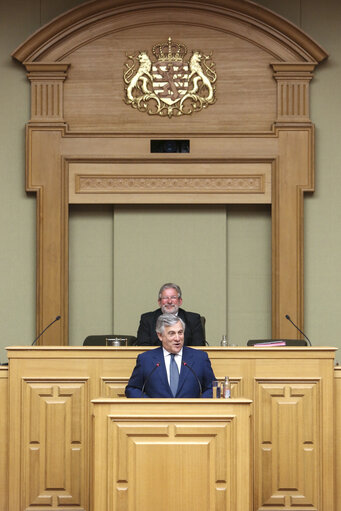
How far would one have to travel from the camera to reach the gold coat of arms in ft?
31.0

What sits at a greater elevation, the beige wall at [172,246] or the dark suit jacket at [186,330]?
the beige wall at [172,246]

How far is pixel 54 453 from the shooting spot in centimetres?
627

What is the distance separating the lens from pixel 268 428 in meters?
6.27

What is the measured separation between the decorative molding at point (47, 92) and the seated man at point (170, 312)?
9.48ft

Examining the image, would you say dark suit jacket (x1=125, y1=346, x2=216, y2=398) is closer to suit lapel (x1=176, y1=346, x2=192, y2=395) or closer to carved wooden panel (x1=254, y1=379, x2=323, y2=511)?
suit lapel (x1=176, y1=346, x2=192, y2=395)

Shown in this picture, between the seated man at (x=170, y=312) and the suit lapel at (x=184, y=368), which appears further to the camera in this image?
the seated man at (x=170, y=312)

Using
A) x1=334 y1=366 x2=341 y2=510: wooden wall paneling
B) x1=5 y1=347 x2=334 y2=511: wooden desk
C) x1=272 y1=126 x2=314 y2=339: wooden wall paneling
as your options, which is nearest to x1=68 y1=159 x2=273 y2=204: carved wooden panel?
x1=272 y1=126 x2=314 y2=339: wooden wall paneling

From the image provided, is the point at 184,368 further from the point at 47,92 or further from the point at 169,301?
the point at 47,92

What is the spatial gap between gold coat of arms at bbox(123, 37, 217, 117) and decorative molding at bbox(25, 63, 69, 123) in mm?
665

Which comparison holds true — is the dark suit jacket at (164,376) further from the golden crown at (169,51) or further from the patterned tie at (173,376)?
the golden crown at (169,51)

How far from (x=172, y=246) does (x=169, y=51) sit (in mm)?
2004

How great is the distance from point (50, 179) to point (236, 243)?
2.03m

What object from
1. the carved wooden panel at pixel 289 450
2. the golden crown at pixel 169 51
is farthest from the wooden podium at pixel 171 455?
the golden crown at pixel 169 51

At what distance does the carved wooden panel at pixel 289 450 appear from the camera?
620cm
